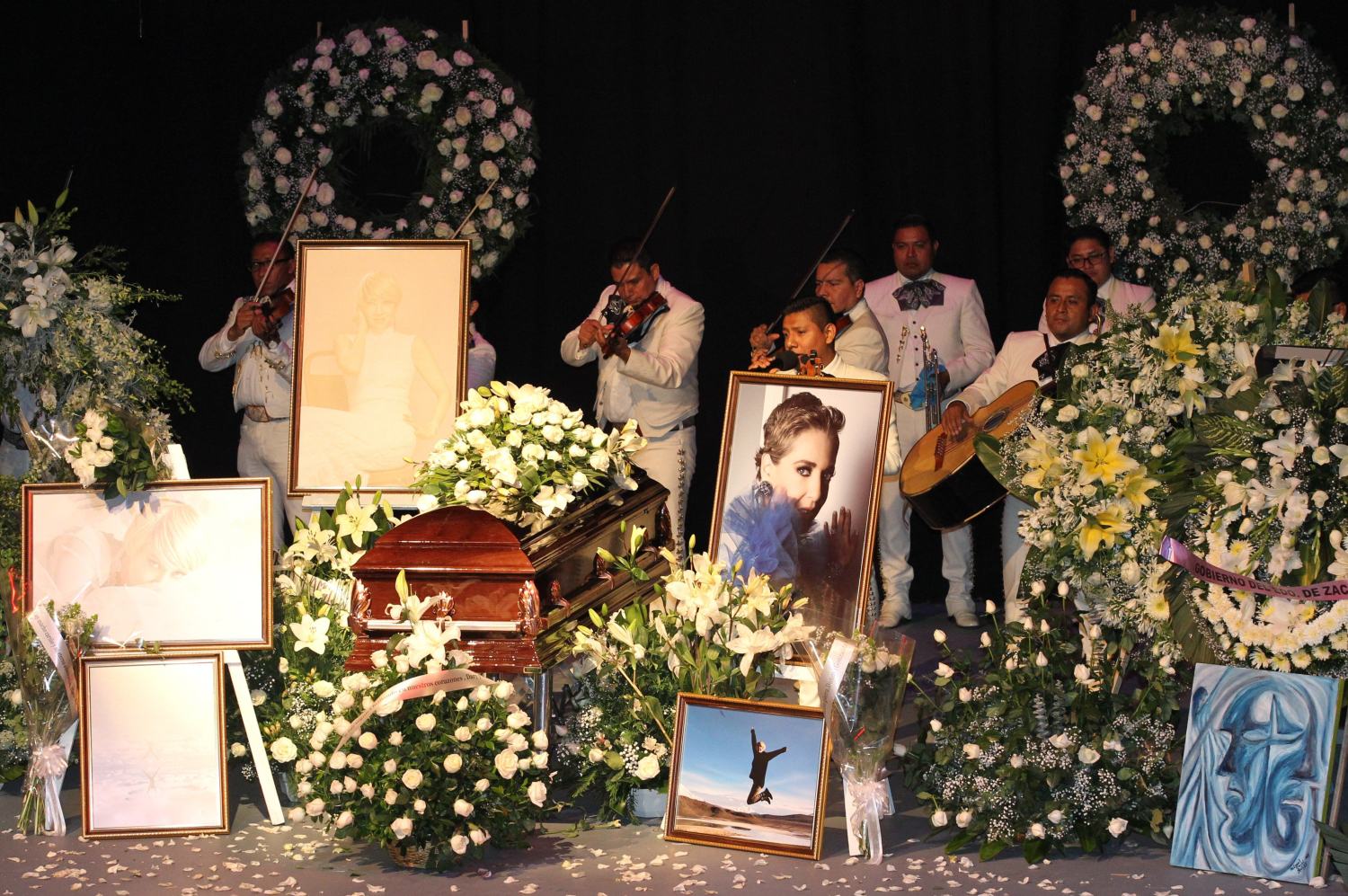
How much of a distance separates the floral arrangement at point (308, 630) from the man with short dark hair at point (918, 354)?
9.78ft

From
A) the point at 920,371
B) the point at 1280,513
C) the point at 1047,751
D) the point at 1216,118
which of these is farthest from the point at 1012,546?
the point at 1280,513

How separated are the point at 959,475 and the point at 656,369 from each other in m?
1.47

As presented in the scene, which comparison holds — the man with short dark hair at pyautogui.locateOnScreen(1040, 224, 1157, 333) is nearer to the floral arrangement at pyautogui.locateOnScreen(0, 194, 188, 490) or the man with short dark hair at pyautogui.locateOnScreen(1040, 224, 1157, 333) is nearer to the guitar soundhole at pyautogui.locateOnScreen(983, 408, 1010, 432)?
the guitar soundhole at pyautogui.locateOnScreen(983, 408, 1010, 432)

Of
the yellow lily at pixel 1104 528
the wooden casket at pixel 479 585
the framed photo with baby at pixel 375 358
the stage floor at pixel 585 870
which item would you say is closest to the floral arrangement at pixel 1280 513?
the yellow lily at pixel 1104 528

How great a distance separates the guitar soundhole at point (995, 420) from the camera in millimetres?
6418

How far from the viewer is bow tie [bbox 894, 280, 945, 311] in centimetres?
756

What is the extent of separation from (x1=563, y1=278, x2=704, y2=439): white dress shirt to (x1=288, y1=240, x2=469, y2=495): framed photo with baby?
5.26 feet

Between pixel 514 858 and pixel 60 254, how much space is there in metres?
2.31

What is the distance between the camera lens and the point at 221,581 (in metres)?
4.86

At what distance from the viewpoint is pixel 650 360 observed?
711cm

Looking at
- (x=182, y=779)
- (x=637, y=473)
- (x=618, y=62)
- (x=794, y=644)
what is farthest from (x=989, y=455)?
(x=618, y=62)

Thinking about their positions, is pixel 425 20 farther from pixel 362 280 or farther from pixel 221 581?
pixel 221 581

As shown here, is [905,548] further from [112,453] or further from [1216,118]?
[112,453]

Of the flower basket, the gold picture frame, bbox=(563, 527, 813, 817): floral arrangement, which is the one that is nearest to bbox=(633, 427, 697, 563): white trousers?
bbox=(563, 527, 813, 817): floral arrangement
